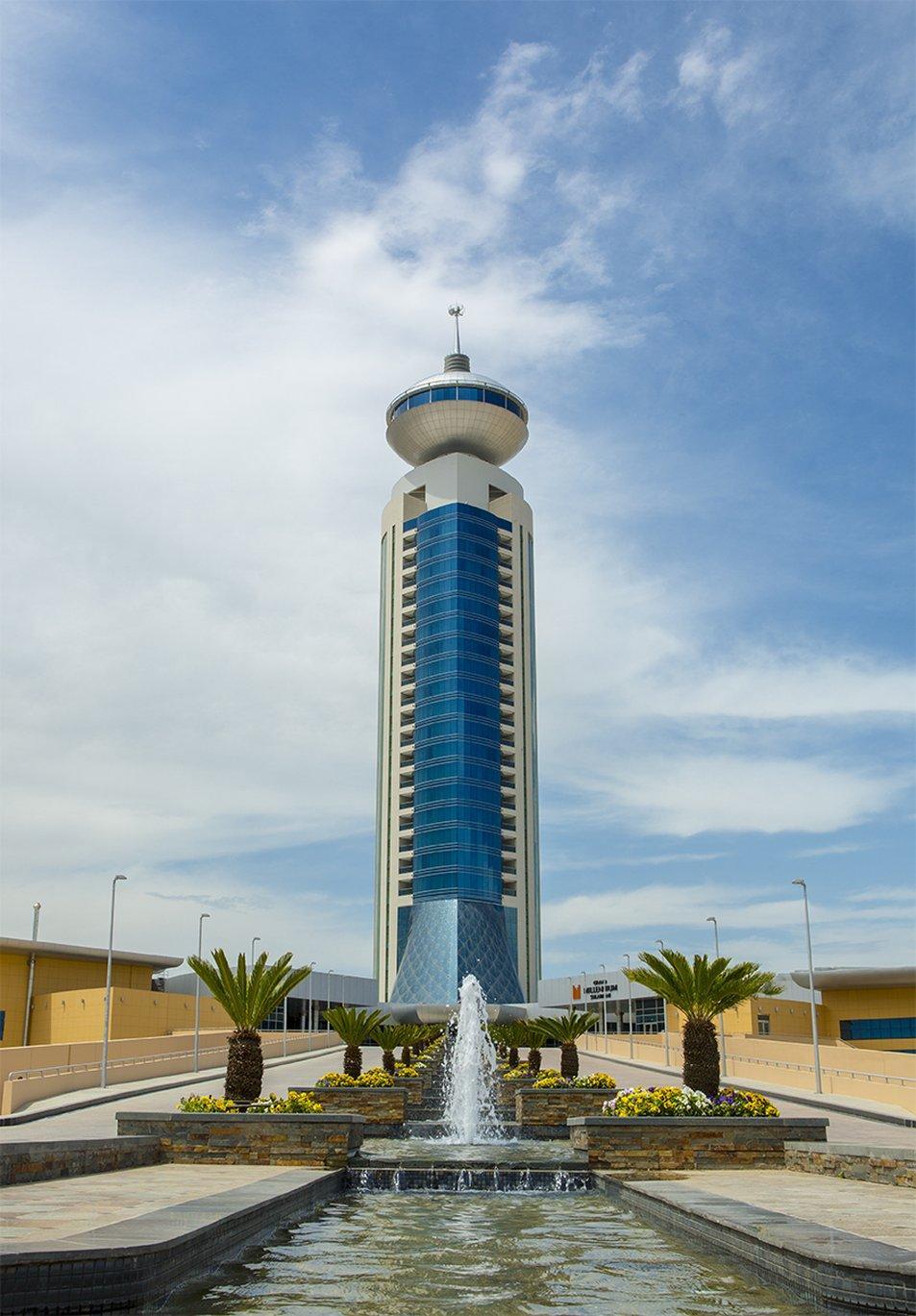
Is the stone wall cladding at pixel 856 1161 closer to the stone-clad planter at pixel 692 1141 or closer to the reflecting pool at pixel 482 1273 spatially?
the stone-clad planter at pixel 692 1141

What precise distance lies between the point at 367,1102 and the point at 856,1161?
1629cm

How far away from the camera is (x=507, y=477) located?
111938mm

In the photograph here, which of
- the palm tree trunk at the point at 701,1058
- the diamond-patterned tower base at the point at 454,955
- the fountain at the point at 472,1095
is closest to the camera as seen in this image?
the palm tree trunk at the point at 701,1058

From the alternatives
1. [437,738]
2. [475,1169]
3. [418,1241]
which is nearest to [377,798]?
[437,738]

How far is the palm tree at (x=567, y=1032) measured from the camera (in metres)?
37.6

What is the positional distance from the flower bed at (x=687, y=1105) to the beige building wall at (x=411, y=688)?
78603mm

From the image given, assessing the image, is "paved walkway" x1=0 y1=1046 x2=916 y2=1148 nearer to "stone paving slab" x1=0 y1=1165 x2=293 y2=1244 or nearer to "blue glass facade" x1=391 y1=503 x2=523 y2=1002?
"stone paving slab" x1=0 y1=1165 x2=293 y2=1244

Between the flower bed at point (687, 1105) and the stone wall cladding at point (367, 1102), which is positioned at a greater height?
the flower bed at point (687, 1105)

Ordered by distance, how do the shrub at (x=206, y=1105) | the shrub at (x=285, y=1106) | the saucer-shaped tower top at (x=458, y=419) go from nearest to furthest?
the shrub at (x=206, y=1105), the shrub at (x=285, y=1106), the saucer-shaped tower top at (x=458, y=419)

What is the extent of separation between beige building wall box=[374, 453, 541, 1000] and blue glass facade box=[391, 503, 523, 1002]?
148cm

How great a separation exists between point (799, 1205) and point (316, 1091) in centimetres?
1889

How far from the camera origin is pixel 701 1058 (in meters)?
24.6

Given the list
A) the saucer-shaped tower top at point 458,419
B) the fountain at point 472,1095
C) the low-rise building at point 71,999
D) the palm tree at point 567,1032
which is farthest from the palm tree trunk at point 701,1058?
the saucer-shaped tower top at point 458,419

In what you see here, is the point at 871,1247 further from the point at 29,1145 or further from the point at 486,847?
the point at 486,847
